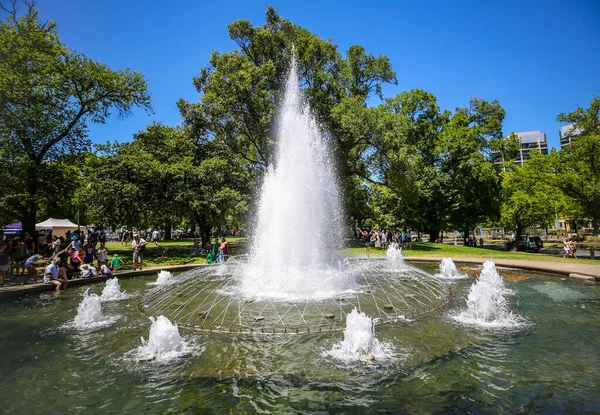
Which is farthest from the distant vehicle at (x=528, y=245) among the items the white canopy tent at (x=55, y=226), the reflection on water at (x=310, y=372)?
the white canopy tent at (x=55, y=226)

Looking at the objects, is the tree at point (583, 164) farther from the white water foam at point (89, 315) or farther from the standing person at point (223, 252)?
the white water foam at point (89, 315)

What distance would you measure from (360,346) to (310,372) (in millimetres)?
1192

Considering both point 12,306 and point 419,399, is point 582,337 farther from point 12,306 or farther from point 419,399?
point 12,306

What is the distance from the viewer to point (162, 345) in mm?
6820

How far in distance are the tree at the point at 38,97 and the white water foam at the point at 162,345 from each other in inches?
842

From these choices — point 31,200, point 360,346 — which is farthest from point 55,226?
point 360,346

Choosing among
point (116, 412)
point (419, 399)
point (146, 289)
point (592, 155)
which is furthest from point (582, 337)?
point (592, 155)

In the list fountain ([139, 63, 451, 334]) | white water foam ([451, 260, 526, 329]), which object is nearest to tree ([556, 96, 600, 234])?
fountain ([139, 63, 451, 334])

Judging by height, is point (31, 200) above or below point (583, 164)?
below

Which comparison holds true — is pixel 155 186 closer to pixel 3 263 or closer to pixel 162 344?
pixel 3 263

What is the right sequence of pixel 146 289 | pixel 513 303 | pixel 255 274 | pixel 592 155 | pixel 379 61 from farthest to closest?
pixel 379 61, pixel 592 155, pixel 146 289, pixel 255 274, pixel 513 303

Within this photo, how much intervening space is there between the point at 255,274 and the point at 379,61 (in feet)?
99.6

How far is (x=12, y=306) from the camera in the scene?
11.6m

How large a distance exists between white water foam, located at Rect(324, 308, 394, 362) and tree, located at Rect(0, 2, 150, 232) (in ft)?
79.8
